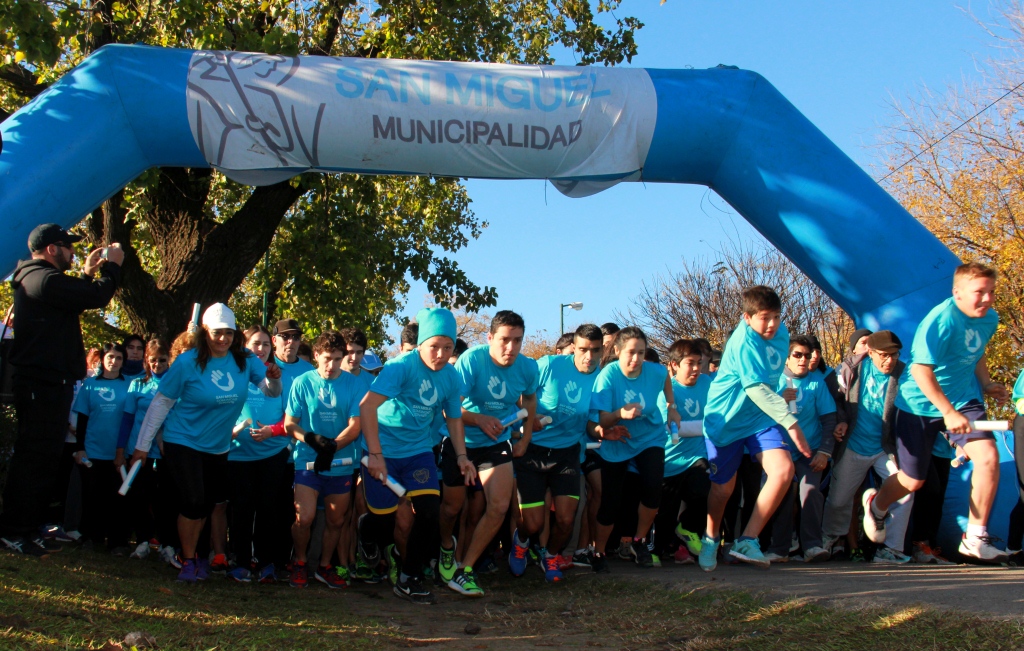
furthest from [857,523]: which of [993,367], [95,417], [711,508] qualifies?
[993,367]

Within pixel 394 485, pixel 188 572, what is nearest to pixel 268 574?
pixel 188 572

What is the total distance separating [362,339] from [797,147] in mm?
3739

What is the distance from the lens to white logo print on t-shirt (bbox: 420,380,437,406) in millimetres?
6039

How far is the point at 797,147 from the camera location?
7.34 metres

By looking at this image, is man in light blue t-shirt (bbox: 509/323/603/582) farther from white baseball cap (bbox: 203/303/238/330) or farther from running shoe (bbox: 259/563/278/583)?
white baseball cap (bbox: 203/303/238/330)

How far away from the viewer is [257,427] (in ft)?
22.5

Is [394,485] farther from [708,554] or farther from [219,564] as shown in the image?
[708,554]

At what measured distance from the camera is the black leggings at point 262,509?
22.0 ft

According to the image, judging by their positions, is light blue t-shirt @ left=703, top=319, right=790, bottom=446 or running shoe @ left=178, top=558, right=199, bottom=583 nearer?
Result: light blue t-shirt @ left=703, top=319, right=790, bottom=446

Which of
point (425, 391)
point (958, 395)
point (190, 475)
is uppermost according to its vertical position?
point (958, 395)

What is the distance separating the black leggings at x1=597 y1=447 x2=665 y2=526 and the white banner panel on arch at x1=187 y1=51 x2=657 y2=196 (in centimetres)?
230

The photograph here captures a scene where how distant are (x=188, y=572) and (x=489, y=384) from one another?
2387 millimetres

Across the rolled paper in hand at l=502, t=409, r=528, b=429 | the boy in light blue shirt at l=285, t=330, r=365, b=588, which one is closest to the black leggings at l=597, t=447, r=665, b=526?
the rolled paper in hand at l=502, t=409, r=528, b=429

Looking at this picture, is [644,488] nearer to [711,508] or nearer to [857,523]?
[711,508]
